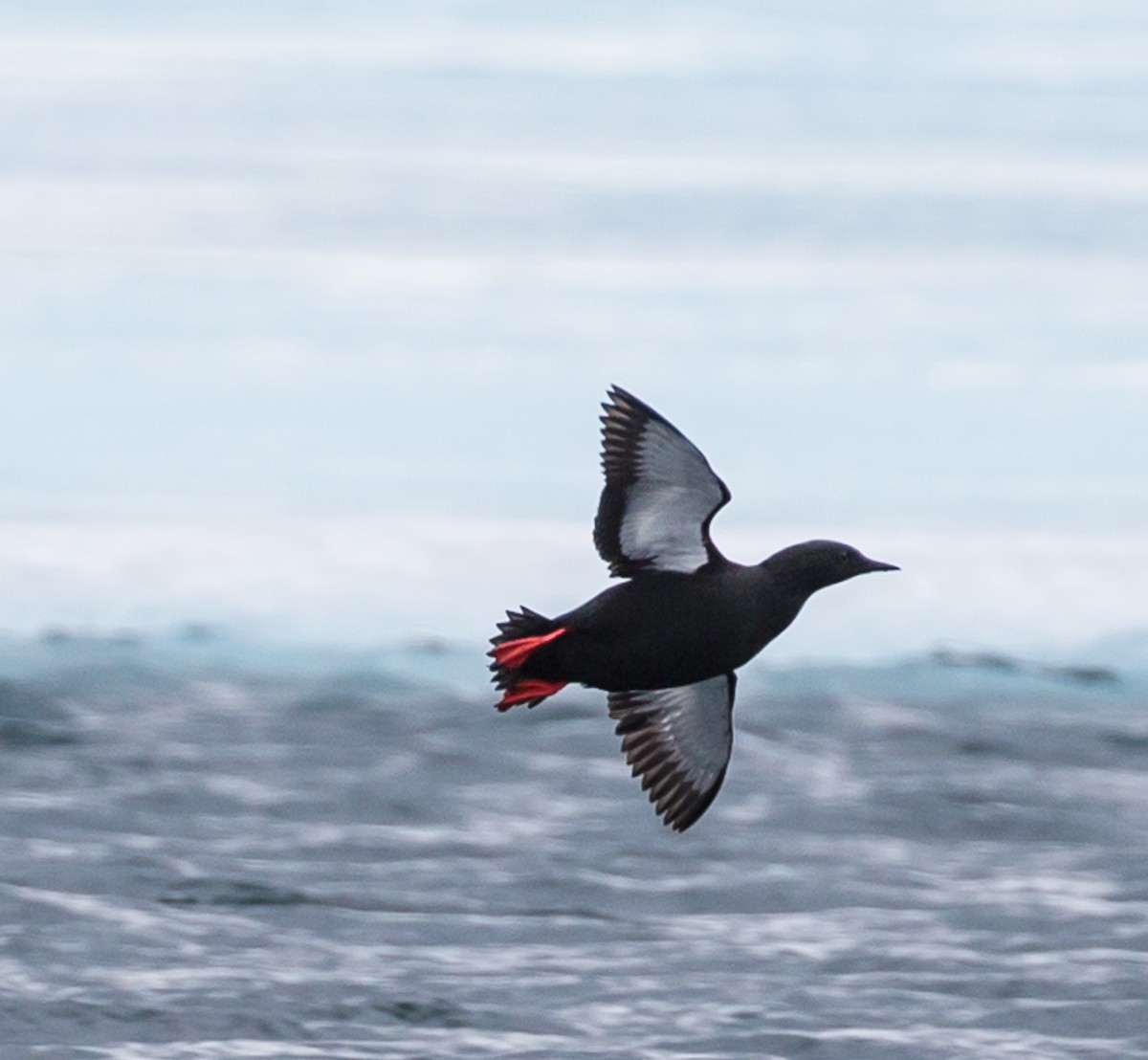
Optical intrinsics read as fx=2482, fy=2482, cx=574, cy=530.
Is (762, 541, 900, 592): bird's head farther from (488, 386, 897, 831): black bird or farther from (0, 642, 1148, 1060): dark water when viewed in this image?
(0, 642, 1148, 1060): dark water

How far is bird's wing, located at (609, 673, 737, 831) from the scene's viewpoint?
984cm

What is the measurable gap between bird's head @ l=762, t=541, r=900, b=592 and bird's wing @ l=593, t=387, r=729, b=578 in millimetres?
288

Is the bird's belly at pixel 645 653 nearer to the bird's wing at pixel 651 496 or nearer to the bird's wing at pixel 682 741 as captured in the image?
the bird's wing at pixel 651 496

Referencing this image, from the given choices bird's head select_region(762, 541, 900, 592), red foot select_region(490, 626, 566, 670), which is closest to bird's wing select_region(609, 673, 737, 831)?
bird's head select_region(762, 541, 900, 592)

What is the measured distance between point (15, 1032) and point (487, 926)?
10678 mm

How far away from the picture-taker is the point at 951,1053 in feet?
82.5

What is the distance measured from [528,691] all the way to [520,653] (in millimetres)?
298

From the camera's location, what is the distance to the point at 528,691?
29.5ft

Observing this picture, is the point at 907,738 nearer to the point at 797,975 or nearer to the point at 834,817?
the point at 834,817

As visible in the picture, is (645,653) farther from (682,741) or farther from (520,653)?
(682,741)

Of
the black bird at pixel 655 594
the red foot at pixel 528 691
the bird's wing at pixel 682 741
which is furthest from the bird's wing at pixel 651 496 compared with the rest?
the bird's wing at pixel 682 741

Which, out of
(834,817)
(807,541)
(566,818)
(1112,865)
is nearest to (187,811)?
(566,818)

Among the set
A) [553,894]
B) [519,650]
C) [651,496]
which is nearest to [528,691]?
[519,650]

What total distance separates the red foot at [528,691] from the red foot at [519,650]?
15cm
